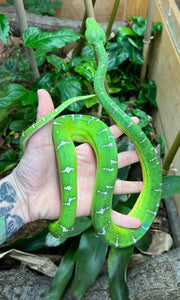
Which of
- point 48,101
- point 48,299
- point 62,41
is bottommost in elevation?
point 48,299

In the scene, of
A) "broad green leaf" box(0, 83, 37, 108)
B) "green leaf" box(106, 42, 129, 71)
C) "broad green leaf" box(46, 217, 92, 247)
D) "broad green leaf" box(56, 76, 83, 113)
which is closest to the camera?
"broad green leaf" box(46, 217, 92, 247)

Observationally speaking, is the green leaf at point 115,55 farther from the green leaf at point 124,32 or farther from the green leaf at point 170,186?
the green leaf at point 170,186

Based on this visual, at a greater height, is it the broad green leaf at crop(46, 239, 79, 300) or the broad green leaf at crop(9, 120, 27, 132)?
the broad green leaf at crop(9, 120, 27, 132)

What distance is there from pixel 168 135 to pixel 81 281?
1369mm

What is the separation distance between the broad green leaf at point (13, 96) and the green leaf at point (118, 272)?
1.16 metres

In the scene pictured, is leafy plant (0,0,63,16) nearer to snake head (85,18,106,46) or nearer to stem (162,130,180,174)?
snake head (85,18,106,46)

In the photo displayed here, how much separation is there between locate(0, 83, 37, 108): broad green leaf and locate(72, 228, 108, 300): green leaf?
100 cm

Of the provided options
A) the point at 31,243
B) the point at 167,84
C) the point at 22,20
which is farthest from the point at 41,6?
the point at 31,243

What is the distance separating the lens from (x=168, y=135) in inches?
83.2

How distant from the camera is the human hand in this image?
1.30 metres

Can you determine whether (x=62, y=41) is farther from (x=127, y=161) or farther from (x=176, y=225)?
(x=176, y=225)

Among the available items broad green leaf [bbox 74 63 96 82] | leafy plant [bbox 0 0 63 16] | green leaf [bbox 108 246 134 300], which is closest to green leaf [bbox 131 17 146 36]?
broad green leaf [bbox 74 63 96 82]

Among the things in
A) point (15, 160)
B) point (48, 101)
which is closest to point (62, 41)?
point (48, 101)

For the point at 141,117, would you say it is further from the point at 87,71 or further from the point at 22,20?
the point at 22,20
